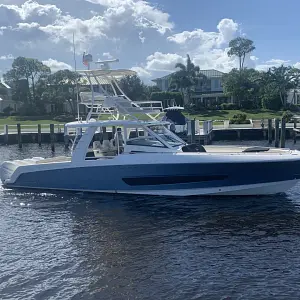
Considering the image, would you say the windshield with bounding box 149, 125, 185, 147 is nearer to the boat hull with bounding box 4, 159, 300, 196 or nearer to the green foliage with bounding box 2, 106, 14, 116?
the boat hull with bounding box 4, 159, 300, 196

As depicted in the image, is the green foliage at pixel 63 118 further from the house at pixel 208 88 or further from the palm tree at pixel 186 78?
the house at pixel 208 88

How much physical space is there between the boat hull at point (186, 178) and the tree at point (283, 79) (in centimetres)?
6176

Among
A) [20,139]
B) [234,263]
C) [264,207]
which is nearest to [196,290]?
[234,263]

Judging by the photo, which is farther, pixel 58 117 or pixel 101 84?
pixel 58 117

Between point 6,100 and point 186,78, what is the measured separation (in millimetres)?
31806

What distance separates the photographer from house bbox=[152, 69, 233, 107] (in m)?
85.6

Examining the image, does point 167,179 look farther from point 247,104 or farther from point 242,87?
point 242,87

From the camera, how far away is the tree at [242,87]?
75938 mm

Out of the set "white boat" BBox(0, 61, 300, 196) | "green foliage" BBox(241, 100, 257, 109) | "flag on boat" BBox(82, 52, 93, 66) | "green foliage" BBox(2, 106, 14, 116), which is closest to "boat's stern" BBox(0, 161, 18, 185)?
"white boat" BBox(0, 61, 300, 196)

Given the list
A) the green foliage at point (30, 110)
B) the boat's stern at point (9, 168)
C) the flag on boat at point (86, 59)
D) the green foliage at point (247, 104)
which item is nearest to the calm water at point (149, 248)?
the boat's stern at point (9, 168)

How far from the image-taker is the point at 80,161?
16.6 m

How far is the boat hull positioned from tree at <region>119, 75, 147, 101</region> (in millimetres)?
56627

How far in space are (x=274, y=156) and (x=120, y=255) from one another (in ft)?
23.2

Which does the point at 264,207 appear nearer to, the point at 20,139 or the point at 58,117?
the point at 20,139
